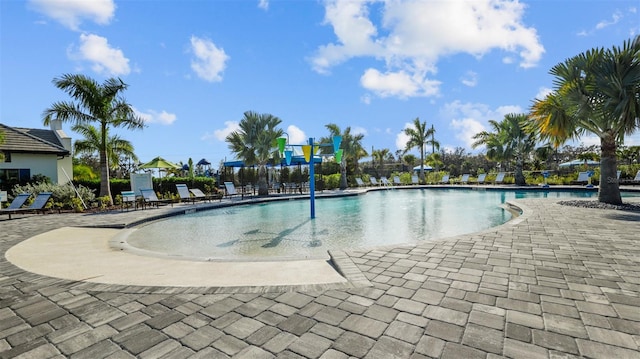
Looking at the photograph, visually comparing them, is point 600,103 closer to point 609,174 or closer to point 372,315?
point 609,174

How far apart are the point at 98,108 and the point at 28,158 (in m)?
6.78

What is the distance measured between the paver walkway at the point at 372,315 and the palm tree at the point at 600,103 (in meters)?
7.19

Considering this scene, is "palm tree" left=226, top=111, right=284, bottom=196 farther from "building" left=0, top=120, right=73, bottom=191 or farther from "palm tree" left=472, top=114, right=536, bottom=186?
"palm tree" left=472, top=114, right=536, bottom=186

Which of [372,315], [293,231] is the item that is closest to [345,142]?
[293,231]

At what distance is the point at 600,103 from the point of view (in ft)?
29.8

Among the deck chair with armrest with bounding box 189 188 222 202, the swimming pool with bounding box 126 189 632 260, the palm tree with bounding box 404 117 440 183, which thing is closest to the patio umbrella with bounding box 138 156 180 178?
the deck chair with armrest with bounding box 189 188 222 202

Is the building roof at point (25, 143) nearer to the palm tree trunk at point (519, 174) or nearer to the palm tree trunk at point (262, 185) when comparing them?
the palm tree trunk at point (262, 185)

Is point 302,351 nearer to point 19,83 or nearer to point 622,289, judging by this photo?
point 622,289

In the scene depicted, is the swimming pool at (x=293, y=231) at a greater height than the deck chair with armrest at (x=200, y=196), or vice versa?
the deck chair with armrest at (x=200, y=196)

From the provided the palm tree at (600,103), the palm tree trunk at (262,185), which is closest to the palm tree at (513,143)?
the palm tree at (600,103)

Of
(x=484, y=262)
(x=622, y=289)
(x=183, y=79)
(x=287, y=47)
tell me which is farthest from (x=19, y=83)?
(x=622, y=289)

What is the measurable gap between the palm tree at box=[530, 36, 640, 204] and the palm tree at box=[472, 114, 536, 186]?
1156 centimetres

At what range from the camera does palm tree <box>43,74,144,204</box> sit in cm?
1263

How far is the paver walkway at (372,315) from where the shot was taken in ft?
6.80
